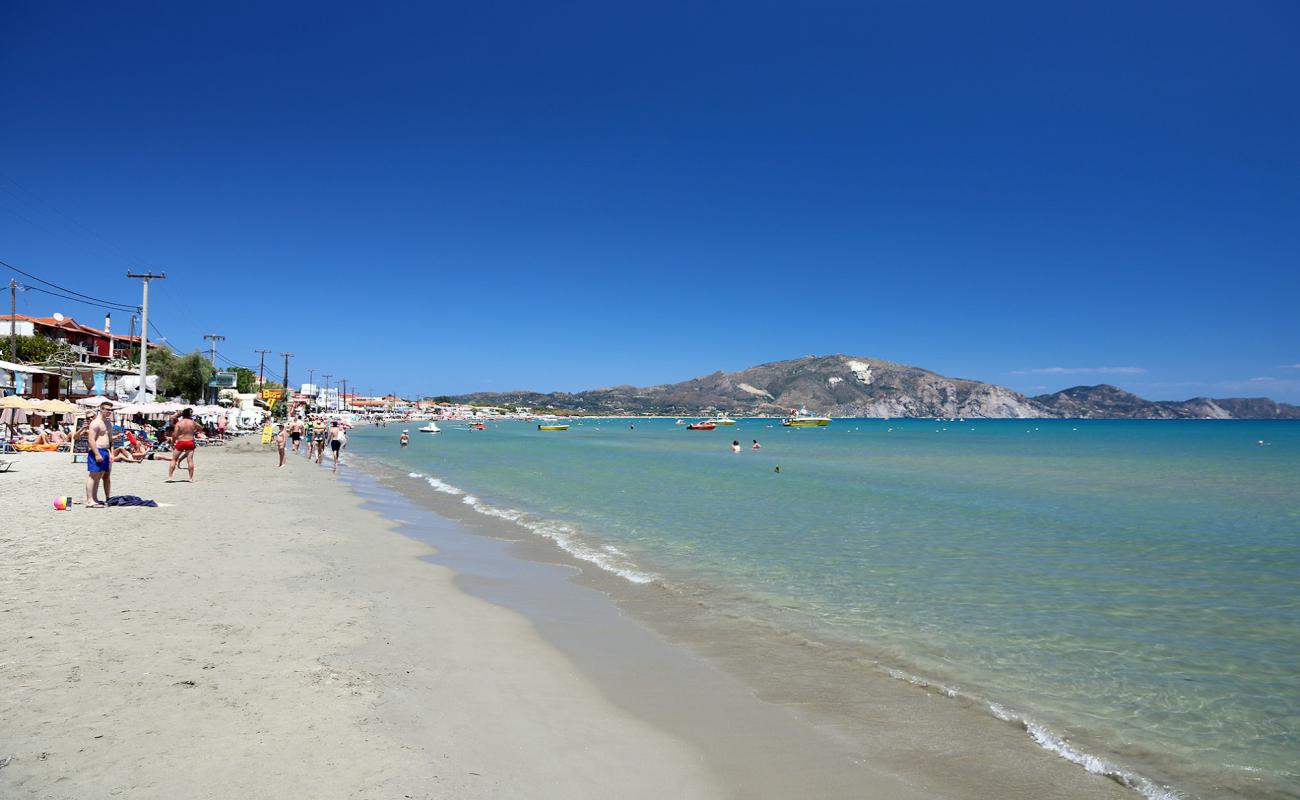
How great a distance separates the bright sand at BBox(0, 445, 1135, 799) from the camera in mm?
4152

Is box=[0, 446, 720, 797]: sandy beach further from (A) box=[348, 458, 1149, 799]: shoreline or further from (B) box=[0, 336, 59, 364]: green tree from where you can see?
(B) box=[0, 336, 59, 364]: green tree

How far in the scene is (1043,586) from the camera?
10.9 metres

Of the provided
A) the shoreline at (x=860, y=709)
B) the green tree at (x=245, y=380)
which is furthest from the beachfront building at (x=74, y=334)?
the shoreline at (x=860, y=709)

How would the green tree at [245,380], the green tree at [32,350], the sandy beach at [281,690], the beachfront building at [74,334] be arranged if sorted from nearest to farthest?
1. the sandy beach at [281,690]
2. the green tree at [32,350]
3. the beachfront building at [74,334]
4. the green tree at [245,380]

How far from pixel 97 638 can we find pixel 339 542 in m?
6.55

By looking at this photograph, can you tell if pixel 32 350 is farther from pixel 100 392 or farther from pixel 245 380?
pixel 245 380

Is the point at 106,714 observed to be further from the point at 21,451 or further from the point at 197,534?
the point at 21,451

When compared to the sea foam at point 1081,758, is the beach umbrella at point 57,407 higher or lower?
higher

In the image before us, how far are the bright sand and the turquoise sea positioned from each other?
1.13 m

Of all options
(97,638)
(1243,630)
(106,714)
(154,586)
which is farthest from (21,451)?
(1243,630)

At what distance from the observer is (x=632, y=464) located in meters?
40.5

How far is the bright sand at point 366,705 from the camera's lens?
163 inches

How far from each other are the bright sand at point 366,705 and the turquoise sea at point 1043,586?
1127 millimetres

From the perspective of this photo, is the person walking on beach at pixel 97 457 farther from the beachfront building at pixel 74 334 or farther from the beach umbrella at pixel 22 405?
the beachfront building at pixel 74 334
